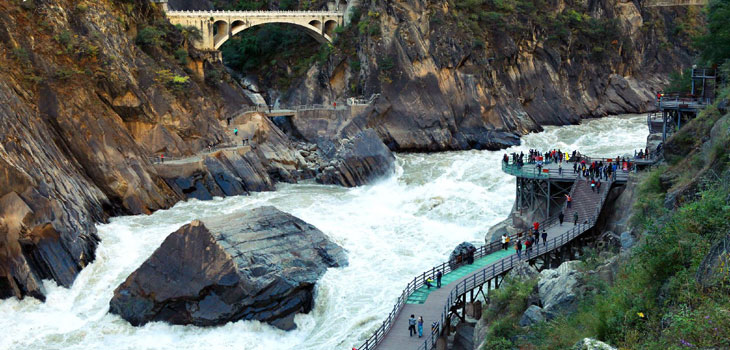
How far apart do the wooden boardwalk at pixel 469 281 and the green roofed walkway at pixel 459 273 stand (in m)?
0.08

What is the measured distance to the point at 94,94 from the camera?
52.3m

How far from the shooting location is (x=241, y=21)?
7912 cm

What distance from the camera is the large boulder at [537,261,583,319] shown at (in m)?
22.1

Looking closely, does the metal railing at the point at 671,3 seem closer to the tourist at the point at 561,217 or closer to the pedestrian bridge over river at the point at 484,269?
the pedestrian bridge over river at the point at 484,269

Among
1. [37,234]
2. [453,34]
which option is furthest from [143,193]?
[453,34]

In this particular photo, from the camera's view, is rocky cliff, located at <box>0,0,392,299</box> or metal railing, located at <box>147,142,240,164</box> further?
metal railing, located at <box>147,142,240,164</box>

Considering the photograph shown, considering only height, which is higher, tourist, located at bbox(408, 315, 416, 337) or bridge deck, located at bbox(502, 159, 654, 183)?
bridge deck, located at bbox(502, 159, 654, 183)

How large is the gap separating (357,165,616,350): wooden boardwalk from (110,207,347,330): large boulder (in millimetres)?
5326

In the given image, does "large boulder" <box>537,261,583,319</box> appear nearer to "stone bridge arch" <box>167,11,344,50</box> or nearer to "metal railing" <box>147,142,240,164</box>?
"metal railing" <box>147,142,240,164</box>

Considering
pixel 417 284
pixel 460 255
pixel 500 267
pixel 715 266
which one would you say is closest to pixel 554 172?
pixel 460 255

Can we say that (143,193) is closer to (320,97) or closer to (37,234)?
(37,234)

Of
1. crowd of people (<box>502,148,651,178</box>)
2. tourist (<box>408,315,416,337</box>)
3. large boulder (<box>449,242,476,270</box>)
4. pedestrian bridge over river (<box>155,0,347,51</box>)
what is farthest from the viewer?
pedestrian bridge over river (<box>155,0,347,51</box>)

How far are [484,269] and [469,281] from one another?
0.89 m

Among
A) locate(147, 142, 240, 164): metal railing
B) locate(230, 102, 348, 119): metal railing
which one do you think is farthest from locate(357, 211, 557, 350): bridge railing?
locate(230, 102, 348, 119): metal railing
